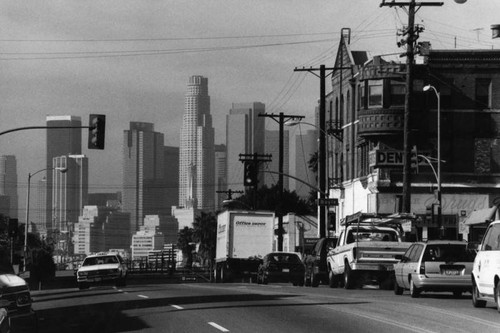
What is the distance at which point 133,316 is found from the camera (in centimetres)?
2123

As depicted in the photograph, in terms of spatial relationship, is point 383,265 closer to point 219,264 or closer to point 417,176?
point 219,264

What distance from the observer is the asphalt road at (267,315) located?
18078mm

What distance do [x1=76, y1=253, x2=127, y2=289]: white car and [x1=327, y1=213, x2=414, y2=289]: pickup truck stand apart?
409 inches

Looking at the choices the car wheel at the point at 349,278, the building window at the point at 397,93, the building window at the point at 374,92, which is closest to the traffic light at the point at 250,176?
Result: the building window at the point at 374,92

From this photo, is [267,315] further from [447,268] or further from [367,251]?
[367,251]

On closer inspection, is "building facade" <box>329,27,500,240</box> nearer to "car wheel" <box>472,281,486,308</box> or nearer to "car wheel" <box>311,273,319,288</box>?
"car wheel" <box>311,273,319,288</box>

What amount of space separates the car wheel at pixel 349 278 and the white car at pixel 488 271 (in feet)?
32.2

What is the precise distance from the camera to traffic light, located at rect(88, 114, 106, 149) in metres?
35.6

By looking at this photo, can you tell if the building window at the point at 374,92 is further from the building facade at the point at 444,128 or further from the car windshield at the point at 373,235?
the car windshield at the point at 373,235

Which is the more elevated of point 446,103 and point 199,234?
point 446,103

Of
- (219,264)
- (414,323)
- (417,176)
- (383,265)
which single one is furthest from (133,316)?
(417,176)

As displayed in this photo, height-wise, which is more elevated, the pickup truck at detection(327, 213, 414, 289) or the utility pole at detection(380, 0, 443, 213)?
the utility pole at detection(380, 0, 443, 213)

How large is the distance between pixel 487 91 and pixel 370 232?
32.4m

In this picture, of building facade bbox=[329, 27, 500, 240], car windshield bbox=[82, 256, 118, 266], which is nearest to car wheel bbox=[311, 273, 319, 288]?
car windshield bbox=[82, 256, 118, 266]
